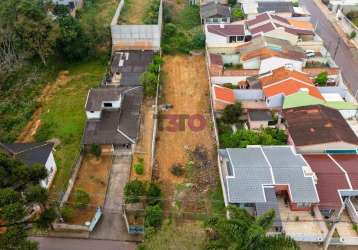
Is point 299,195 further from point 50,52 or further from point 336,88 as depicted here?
point 50,52

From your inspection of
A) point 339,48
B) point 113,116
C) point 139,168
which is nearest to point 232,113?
point 139,168

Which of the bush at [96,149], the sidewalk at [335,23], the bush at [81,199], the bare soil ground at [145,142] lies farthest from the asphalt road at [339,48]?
the bush at [81,199]

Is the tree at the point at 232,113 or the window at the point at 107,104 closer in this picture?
the tree at the point at 232,113

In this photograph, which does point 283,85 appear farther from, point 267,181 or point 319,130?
point 267,181

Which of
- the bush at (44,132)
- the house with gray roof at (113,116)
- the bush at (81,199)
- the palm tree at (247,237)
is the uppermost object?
the palm tree at (247,237)

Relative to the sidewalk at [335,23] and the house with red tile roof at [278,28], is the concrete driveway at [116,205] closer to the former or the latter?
the house with red tile roof at [278,28]

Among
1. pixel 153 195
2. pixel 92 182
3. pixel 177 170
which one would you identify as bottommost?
pixel 92 182
